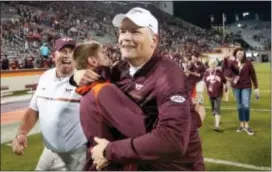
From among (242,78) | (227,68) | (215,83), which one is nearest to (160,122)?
(242,78)

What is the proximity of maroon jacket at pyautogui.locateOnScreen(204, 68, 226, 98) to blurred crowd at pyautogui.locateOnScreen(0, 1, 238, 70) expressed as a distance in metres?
0.83

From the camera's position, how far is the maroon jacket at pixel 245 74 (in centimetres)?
375

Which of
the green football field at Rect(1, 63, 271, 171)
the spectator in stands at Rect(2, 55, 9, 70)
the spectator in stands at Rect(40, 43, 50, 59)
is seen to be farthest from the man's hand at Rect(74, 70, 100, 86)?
the spectator in stands at Rect(2, 55, 9, 70)

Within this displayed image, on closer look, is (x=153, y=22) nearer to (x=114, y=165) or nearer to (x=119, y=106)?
(x=119, y=106)

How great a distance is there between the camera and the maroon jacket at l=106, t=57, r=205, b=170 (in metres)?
0.79

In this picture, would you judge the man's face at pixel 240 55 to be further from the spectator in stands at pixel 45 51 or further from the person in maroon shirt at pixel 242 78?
the spectator in stands at pixel 45 51

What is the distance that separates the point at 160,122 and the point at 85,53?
1.03 ft

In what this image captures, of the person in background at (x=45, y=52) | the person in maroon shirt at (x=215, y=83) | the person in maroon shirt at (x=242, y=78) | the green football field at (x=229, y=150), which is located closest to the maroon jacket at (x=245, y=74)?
the person in maroon shirt at (x=242, y=78)

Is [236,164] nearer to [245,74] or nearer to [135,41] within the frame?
[245,74]

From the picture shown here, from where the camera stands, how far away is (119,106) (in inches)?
32.7

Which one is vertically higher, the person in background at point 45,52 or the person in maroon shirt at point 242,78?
the person in background at point 45,52

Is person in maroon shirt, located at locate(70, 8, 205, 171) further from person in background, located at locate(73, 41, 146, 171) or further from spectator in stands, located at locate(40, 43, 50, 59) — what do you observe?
spectator in stands, located at locate(40, 43, 50, 59)

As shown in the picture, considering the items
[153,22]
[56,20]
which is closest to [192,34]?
[56,20]

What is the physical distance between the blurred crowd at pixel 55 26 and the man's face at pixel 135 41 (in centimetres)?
178
